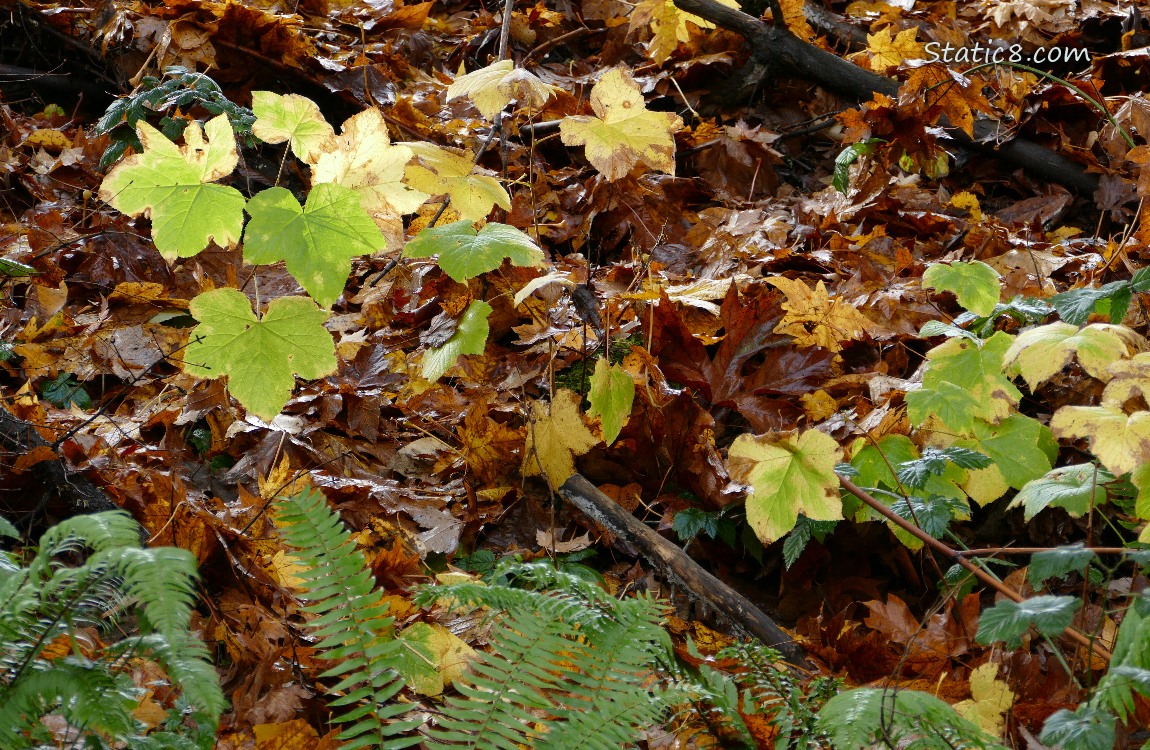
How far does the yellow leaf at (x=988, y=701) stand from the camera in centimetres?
168

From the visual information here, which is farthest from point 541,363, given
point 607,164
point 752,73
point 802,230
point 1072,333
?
point 752,73

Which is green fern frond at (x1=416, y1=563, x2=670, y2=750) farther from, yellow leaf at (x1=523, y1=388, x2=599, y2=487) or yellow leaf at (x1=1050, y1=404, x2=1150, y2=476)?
yellow leaf at (x1=1050, y1=404, x2=1150, y2=476)

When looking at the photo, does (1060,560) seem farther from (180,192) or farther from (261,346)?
(180,192)

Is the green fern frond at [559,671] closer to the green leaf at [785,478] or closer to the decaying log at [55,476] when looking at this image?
the green leaf at [785,478]

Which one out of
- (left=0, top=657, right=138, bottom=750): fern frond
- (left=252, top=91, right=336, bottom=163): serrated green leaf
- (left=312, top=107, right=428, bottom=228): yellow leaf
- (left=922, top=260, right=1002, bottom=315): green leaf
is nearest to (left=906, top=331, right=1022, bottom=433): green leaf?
(left=922, top=260, right=1002, bottom=315): green leaf

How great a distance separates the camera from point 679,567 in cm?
213

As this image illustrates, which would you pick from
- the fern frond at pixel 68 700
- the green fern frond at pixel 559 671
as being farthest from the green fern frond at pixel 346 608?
the fern frond at pixel 68 700

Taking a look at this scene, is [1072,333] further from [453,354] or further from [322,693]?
[322,693]

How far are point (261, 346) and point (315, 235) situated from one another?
29 cm

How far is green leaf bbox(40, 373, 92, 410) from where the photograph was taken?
273cm

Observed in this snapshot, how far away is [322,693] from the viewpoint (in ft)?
5.72

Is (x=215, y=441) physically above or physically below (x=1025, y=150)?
below

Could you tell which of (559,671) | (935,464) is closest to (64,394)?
(559,671)

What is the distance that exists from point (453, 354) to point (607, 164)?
0.66 m
